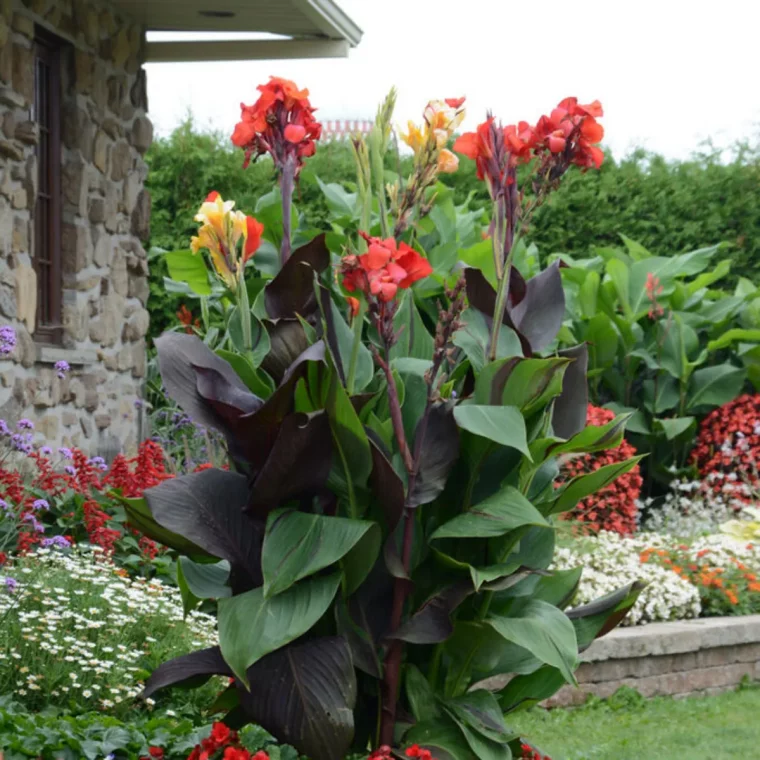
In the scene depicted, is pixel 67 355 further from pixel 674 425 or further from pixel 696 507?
pixel 696 507

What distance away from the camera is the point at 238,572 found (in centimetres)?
277

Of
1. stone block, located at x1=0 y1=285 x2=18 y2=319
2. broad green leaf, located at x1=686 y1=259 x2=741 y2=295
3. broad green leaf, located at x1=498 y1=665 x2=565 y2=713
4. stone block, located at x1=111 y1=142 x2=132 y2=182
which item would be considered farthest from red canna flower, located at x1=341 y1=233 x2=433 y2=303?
broad green leaf, located at x1=686 y1=259 x2=741 y2=295

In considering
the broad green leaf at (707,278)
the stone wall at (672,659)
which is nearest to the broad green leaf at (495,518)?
the stone wall at (672,659)

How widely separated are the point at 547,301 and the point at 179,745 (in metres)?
1.55

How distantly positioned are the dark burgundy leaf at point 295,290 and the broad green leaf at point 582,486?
2.67 feet

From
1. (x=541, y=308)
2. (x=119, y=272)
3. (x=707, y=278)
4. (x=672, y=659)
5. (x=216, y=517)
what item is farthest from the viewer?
(x=707, y=278)

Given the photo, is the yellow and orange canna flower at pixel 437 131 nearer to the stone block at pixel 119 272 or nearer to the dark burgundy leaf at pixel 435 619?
the dark burgundy leaf at pixel 435 619

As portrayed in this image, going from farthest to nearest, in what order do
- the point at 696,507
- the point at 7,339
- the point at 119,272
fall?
the point at 119,272, the point at 696,507, the point at 7,339

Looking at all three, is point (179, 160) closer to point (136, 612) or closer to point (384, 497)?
point (136, 612)

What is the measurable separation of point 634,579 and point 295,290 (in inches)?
118

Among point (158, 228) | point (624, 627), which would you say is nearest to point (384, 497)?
point (624, 627)

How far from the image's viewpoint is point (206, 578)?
2973 millimetres

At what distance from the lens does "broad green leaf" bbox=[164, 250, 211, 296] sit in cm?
584

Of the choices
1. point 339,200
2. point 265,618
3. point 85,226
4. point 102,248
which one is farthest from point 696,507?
point 265,618
